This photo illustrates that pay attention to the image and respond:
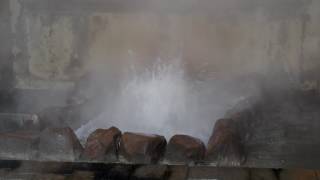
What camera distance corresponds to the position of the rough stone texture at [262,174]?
111 inches

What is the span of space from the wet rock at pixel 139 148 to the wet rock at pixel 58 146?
13.6 inches

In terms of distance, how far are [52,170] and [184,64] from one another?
2.81 m

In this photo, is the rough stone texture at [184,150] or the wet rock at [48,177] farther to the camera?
the rough stone texture at [184,150]

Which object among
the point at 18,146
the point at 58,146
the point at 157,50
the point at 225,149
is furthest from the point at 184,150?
the point at 157,50

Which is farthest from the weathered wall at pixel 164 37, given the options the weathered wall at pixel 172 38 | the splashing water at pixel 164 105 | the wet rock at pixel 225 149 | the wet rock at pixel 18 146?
the wet rock at pixel 18 146

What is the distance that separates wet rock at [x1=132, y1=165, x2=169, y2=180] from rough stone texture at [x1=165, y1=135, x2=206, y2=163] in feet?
1.04

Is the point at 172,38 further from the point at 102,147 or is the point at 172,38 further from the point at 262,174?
the point at 262,174

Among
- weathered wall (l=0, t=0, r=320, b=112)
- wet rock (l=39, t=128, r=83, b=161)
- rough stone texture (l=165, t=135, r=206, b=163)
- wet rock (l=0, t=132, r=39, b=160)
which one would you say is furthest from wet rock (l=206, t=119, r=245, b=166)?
weathered wall (l=0, t=0, r=320, b=112)

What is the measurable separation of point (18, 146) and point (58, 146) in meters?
0.28

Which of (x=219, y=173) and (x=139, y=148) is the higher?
(x=139, y=148)

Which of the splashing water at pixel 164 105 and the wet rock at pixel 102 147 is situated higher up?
the splashing water at pixel 164 105

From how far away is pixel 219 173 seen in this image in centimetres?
288

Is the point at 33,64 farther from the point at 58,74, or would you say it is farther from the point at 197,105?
the point at 197,105

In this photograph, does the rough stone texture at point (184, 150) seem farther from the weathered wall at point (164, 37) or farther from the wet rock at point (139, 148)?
the weathered wall at point (164, 37)
